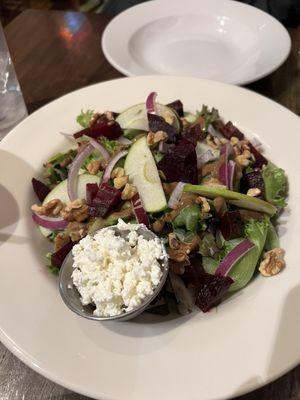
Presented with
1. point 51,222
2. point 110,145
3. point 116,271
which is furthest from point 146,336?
point 110,145

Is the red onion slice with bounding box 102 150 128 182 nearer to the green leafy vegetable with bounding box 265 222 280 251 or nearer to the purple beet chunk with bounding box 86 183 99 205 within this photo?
the purple beet chunk with bounding box 86 183 99 205

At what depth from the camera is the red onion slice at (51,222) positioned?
1472 millimetres

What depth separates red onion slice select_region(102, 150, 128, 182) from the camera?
154 centimetres

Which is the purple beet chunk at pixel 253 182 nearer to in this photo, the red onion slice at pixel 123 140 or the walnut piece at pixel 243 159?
the walnut piece at pixel 243 159

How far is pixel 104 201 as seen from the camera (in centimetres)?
143

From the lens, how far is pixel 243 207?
1.44 meters

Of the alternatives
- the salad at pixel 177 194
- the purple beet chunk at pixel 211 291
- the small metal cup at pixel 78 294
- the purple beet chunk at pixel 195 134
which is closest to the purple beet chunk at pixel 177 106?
the salad at pixel 177 194

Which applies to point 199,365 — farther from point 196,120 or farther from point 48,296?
point 196,120

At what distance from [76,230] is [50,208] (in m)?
0.14

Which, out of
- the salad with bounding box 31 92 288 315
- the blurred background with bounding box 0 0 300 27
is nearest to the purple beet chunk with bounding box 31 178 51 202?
the salad with bounding box 31 92 288 315

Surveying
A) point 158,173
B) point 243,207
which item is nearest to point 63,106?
point 158,173

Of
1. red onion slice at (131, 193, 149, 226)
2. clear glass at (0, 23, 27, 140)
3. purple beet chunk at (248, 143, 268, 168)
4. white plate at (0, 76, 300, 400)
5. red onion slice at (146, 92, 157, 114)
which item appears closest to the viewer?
white plate at (0, 76, 300, 400)

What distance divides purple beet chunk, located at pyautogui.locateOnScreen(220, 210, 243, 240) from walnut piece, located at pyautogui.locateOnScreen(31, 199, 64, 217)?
56 centimetres

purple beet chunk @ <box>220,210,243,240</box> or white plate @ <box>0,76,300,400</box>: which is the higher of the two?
purple beet chunk @ <box>220,210,243,240</box>
